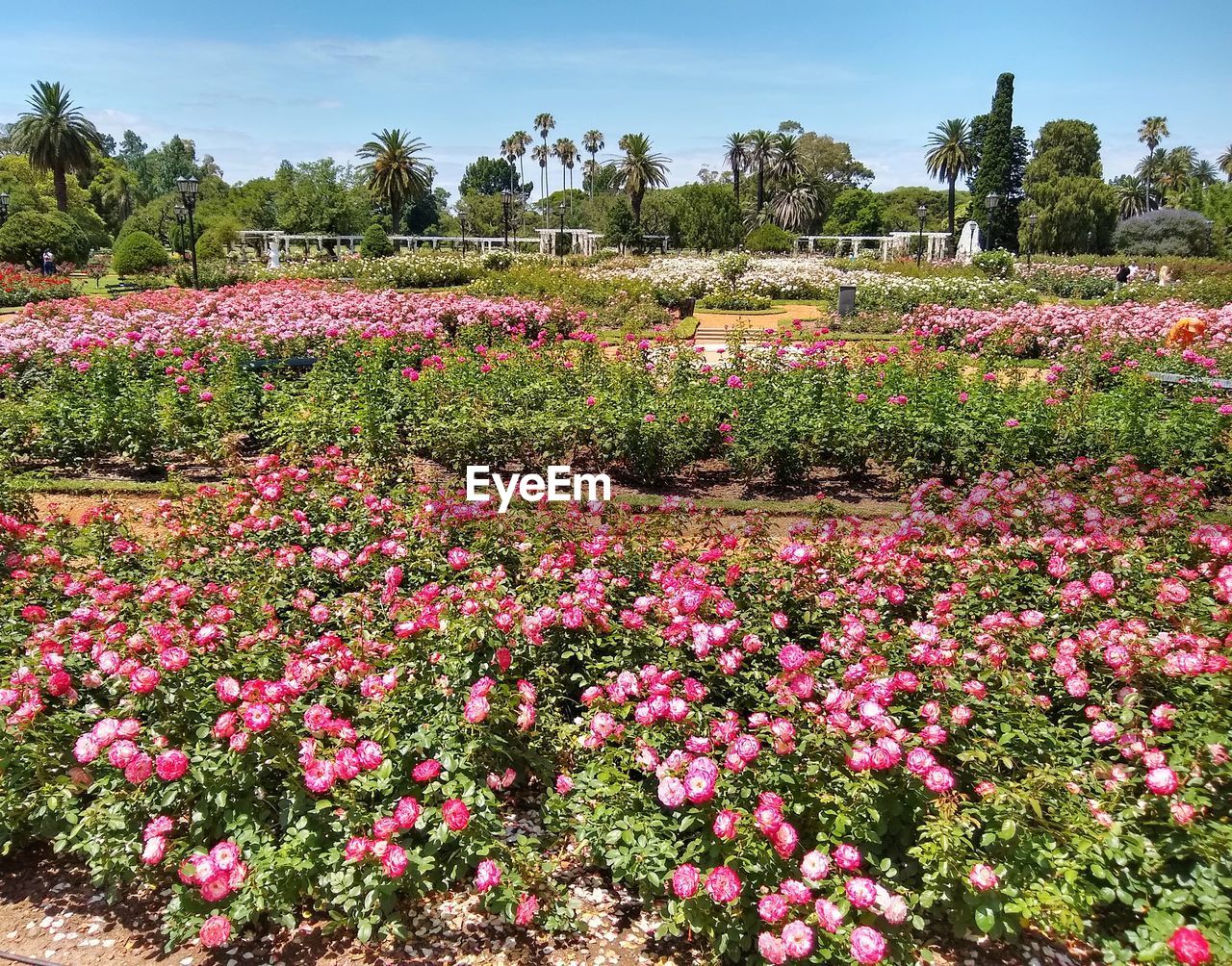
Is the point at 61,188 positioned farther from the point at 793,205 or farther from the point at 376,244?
the point at 793,205

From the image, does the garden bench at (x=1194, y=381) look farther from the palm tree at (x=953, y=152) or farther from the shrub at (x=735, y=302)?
the palm tree at (x=953, y=152)

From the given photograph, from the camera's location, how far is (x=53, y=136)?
41062 millimetres

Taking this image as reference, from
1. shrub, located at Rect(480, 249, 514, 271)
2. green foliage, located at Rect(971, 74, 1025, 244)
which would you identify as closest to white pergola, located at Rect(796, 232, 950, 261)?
green foliage, located at Rect(971, 74, 1025, 244)

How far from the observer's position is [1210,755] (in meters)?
2.20

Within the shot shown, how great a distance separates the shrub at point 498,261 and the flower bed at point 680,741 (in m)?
23.7

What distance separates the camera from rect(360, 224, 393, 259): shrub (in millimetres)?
34125

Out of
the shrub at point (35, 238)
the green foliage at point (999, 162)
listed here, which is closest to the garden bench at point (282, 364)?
the shrub at point (35, 238)

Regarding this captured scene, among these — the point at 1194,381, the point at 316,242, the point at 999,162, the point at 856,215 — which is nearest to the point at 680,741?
the point at 1194,381

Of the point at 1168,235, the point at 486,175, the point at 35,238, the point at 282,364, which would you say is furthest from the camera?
the point at 486,175

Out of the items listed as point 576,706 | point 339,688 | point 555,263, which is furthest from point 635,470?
point 555,263

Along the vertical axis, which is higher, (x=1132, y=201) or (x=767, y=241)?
(x=1132, y=201)

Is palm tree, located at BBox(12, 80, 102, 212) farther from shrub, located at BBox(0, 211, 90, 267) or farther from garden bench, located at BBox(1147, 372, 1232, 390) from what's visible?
garden bench, located at BBox(1147, 372, 1232, 390)

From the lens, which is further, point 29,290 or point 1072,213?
point 1072,213

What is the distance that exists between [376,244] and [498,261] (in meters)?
9.23
